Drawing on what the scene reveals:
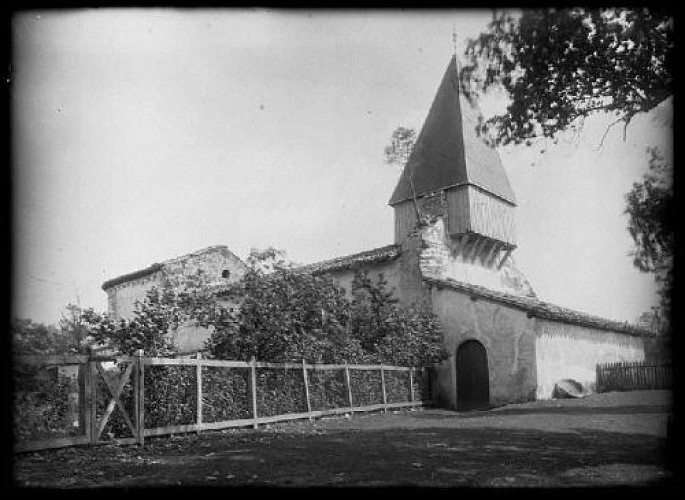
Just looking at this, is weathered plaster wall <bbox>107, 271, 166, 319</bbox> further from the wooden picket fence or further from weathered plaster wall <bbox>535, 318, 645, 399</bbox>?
the wooden picket fence

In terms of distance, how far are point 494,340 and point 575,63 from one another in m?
12.8

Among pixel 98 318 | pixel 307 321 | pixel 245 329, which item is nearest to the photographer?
pixel 98 318

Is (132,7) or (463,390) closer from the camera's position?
(132,7)

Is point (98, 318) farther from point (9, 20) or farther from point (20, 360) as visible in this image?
point (9, 20)

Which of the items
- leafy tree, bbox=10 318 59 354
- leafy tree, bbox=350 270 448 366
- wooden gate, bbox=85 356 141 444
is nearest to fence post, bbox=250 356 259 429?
wooden gate, bbox=85 356 141 444

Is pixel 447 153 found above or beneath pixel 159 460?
above

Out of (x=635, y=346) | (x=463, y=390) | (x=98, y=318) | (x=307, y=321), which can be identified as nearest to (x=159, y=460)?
(x=98, y=318)

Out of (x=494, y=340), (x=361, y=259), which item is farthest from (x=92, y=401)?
(x=361, y=259)

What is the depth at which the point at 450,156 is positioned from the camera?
27156mm

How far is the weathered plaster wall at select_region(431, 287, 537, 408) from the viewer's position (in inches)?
716

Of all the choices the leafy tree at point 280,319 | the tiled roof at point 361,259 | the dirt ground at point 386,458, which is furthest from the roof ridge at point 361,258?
the dirt ground at point 386,458

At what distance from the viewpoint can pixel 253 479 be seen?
230 inches

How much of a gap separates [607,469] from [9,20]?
22.7 feet

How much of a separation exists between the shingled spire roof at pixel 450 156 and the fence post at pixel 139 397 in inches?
755
